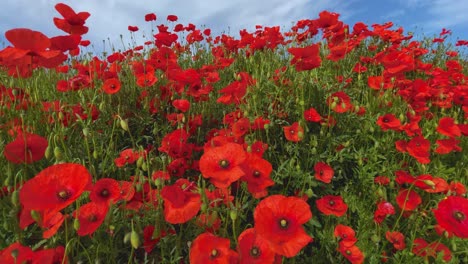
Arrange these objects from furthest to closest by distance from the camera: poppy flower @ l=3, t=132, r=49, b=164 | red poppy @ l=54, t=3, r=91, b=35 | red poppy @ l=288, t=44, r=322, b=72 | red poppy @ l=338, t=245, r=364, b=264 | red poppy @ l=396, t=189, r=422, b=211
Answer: red poppy @ l=288, t=44, r=322, b=72
red poppy @ l=54, t=3, r=91, b=35
red poppy @ l=396, t=189, r=422, b=211
red poppy @ l=338, t=245, r=364, b=264
poppy flower @ l=3, t=132, r=49, b=164

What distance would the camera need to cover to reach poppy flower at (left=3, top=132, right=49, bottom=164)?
1739 millimetres

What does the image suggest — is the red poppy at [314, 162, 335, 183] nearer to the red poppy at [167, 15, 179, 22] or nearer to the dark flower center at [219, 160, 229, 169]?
the dark flower center at [219, 160, 229, 169]

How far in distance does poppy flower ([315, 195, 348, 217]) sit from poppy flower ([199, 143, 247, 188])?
0.79 metres

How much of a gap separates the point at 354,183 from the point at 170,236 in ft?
5.19

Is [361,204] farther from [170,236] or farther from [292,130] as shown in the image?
[170,236]

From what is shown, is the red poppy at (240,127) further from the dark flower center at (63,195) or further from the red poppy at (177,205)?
the dark flower center at (63,195)

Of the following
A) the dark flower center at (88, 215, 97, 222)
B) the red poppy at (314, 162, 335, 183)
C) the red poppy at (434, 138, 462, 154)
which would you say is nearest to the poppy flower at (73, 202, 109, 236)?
the dark flower center at (88, 215, 97, 222)

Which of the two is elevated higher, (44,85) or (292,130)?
(44,85)

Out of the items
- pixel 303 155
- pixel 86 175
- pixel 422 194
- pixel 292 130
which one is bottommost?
pixel 422 194

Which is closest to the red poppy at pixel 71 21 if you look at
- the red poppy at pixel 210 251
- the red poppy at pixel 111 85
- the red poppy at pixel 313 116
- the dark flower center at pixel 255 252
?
the red poppy at pixel 111 85

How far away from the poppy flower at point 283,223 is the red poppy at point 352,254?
0.64 m

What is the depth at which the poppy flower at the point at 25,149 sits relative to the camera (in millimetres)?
1739

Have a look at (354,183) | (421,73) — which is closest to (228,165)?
(354,183)

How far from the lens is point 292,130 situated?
8.77 ft
